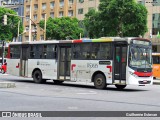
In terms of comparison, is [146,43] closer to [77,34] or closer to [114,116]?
[114,116]

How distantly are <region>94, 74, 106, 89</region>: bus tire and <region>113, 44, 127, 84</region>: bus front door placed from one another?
76 centimetres

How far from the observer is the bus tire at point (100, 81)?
21.2 m

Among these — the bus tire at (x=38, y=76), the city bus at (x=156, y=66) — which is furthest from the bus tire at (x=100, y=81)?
the city bus at (x=156, y=66)

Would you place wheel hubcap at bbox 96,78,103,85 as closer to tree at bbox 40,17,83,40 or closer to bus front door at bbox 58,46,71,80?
bus front door at bbox 58,46,71,80

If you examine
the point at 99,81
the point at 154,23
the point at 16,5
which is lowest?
the point at 99,81

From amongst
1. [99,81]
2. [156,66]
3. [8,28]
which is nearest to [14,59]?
[99,81]

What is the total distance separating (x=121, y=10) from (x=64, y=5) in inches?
1644

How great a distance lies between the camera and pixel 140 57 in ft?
67.7

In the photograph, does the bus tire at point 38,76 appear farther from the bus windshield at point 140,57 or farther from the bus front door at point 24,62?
the bus windshield at point 140,57

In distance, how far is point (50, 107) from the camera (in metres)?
12.4

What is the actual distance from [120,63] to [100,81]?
1.69 meters

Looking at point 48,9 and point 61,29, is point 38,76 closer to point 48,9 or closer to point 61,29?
point 61,29

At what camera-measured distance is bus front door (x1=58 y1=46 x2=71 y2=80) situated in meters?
23.3

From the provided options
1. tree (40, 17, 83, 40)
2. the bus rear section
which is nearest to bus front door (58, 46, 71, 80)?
the bus rear section
